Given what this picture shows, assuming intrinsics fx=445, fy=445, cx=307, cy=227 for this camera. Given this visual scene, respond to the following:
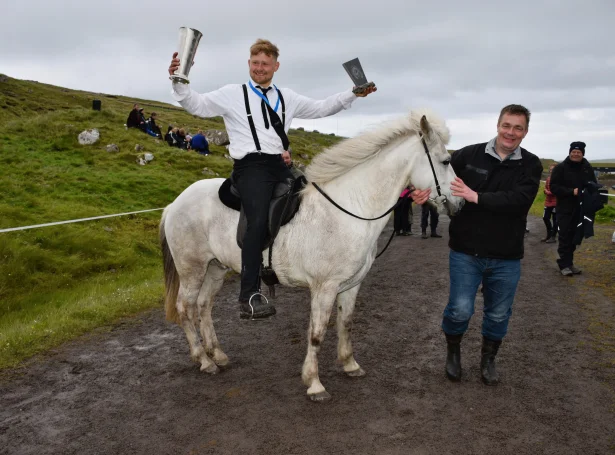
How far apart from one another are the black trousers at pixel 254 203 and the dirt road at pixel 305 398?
128 cm

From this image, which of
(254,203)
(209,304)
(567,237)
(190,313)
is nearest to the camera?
(254,203)

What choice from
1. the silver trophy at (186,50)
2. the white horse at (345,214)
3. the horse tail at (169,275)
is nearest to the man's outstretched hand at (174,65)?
the silver trophy at (186,50)

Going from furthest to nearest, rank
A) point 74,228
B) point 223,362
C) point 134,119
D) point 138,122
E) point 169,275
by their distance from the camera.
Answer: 1. point 138,122
2. point 134,119
3. point 74,228
4. point 169,275
5. point 223,362

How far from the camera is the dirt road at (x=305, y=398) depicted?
13.0ft

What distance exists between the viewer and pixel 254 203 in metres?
4.77

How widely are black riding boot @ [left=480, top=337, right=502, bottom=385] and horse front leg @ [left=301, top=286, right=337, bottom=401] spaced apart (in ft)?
6.04

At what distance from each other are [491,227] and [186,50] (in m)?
3.69

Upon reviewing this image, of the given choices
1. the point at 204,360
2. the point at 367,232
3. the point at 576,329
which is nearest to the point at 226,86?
the point at 367,232

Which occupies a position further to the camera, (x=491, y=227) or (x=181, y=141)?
(x=181, y=141)

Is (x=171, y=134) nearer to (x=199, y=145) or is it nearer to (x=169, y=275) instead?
(x=199, y=145)

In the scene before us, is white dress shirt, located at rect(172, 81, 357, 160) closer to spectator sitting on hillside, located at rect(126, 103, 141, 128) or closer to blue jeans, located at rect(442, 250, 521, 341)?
blue jeans, located at rect(442, 250, 521, 341)

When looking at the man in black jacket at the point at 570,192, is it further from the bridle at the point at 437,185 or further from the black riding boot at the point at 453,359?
the bridle at the point at 437,185

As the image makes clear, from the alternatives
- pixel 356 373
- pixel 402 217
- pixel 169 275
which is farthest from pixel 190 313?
pixel 402 217

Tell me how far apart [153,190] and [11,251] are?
7.24m
